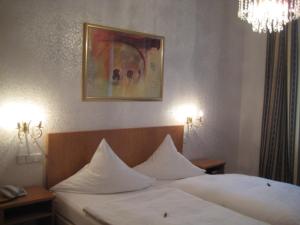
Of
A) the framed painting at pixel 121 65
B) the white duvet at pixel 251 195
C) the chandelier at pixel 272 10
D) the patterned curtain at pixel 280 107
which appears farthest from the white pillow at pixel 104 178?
the patterned curtain at pixel 280 107

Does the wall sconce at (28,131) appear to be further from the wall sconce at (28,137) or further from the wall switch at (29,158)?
the wall switch at (29,158)

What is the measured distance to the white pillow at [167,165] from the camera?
3.69m

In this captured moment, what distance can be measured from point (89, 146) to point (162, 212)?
4.33ft

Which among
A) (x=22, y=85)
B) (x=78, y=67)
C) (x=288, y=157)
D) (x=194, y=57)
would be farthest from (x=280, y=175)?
(x=22, y=85)

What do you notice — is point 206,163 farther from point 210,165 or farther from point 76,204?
point 76,204

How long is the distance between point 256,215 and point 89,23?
2.50 m

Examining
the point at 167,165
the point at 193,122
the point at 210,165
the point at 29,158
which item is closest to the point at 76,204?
the point at 29,158

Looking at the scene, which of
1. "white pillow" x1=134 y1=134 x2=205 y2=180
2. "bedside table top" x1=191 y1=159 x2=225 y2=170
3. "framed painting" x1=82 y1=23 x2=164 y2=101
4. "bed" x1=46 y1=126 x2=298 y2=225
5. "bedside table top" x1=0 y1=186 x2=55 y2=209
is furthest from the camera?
"bedside table top" x1=191 y1=159 x2=225 y2=170

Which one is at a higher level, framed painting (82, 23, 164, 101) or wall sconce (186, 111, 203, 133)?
framed painting (82, 23, 164, 101)

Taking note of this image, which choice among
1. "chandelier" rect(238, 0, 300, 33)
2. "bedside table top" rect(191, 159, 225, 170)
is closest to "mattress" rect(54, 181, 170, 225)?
"bedside table top" rect(191, 159, 225, 170)

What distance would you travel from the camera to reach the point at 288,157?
4.45 meters

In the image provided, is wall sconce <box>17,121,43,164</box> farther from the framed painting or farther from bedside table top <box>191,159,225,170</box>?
bedside table top <box>191,159,225,170</box>

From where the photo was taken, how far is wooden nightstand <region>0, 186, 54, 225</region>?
103 inches

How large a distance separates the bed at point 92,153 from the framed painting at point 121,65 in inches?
17.0
